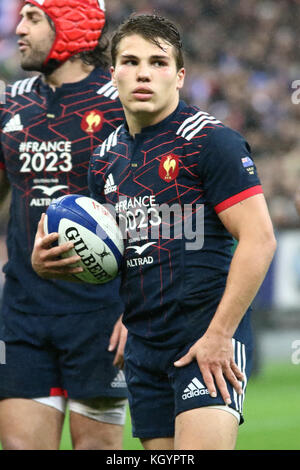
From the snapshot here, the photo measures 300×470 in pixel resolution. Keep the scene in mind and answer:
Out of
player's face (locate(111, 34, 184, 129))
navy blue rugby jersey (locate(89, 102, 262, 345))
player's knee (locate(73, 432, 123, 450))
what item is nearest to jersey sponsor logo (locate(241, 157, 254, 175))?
navy blue rugby jersey (locate(89, 102, 262, 345))

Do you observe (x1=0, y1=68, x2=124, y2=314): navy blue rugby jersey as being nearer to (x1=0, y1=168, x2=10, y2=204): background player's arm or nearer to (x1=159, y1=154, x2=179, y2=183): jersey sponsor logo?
(x1=0, y1=168, x2=10, y2=204): background player's arm

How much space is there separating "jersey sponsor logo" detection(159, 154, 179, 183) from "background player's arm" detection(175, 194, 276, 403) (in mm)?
333

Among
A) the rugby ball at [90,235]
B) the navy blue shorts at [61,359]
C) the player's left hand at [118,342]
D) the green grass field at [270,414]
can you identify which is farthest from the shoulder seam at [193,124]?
the green grass field at [270,414]

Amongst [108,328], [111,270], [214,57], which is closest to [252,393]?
[108,328]

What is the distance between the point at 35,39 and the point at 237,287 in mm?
2089

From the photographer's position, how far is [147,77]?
372cm

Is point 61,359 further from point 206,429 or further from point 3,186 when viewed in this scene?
point 206,429

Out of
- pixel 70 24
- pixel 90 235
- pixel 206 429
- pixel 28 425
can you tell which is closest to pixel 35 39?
pixel 70 24

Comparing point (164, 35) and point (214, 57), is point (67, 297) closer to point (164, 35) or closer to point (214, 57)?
point (164, 35)

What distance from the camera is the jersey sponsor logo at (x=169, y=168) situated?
12.2 ft

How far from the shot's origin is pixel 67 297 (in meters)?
4.70

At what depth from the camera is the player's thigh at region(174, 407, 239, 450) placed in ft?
11.1

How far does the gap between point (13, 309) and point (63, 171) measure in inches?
30.6

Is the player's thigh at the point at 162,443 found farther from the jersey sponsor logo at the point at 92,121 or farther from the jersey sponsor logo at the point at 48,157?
the jersey sponsor logo at the point at 92,121
